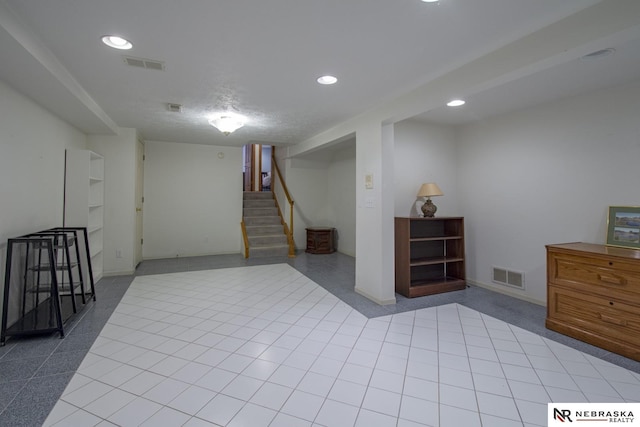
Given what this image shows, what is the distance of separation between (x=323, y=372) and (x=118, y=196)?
446 centimetres

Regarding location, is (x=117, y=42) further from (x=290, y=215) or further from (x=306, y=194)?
(x=306, y=194)

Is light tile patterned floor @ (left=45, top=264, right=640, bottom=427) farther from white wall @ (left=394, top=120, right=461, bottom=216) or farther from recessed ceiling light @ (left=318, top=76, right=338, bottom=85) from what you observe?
recessed ceiling light @ (left=318, top=76, right=338, bottom=85)

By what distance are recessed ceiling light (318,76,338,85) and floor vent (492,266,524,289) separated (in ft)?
11.0

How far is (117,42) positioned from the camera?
2152mm

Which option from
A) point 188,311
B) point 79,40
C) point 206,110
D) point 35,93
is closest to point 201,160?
point 206,110

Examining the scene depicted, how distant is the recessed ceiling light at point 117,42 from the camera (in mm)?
2094

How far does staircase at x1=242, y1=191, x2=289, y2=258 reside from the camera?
660cm

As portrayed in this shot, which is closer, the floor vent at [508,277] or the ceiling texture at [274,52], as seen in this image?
the ceiling texture at [274,52]

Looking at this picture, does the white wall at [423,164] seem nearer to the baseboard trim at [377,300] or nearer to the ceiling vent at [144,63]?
the baseboard trim at [377,300]

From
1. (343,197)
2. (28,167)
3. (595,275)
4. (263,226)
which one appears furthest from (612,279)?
(263,226)

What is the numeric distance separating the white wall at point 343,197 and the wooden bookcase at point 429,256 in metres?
2.26

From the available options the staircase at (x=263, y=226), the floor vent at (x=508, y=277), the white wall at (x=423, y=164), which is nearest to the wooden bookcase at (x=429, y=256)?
the white wall at (x=423, y=164)

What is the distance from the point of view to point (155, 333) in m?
2.76

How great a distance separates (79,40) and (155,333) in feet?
8.14
